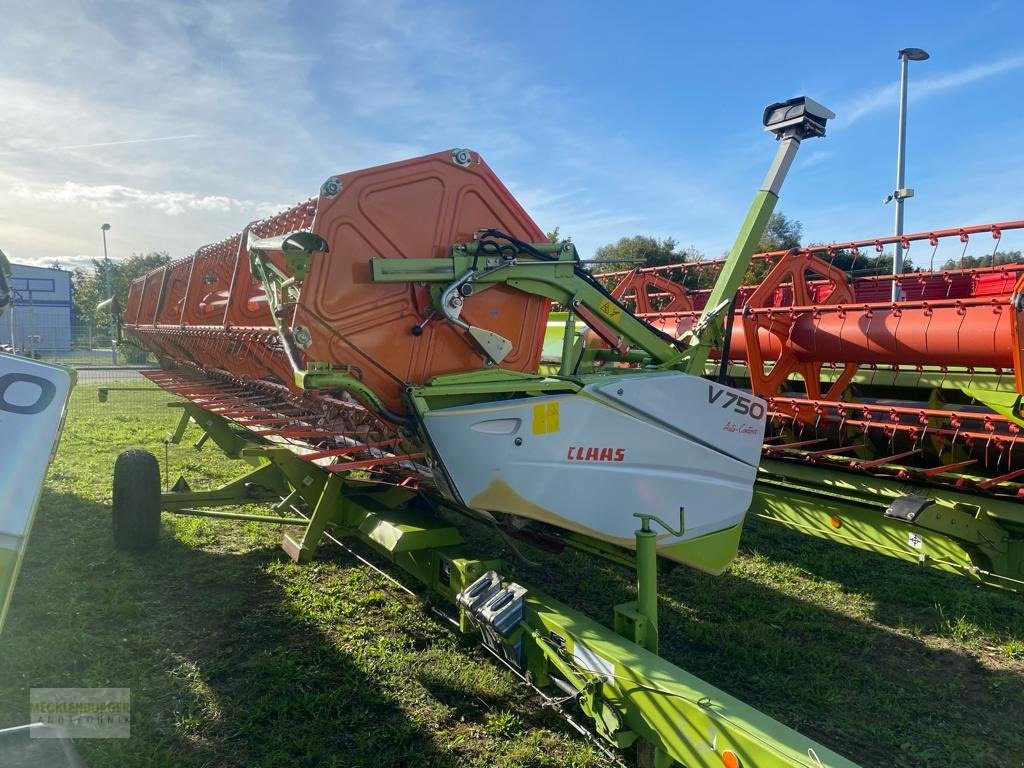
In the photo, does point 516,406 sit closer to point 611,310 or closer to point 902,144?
point 611,310

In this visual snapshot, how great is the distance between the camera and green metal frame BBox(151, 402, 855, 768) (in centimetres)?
247

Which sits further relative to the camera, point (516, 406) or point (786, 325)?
point (786, 325)

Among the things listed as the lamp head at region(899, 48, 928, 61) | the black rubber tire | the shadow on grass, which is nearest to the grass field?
the shadow on grass

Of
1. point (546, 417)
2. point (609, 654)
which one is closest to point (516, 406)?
point (546, 417)

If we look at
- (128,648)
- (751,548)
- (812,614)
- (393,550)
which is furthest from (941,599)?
(128,648)

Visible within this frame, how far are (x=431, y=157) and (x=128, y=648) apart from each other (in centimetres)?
346

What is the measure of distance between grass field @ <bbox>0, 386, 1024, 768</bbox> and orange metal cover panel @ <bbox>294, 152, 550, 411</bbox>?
5.52 ft

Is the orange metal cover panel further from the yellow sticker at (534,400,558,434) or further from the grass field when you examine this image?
the grass field

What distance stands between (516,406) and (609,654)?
121 cm

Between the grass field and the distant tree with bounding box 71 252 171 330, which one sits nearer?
the grass field

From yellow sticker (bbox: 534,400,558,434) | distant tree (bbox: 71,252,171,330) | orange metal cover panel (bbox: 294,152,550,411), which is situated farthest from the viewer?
distant tree (bbox: 71,252,171,330)

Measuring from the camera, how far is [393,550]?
4.20m

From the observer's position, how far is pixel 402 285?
3625 mm

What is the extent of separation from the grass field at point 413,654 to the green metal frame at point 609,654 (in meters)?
0.47
